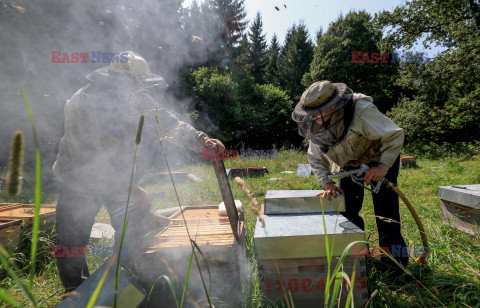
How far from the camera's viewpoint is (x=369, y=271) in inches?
88.3

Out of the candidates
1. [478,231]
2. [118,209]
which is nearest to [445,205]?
[478,231]

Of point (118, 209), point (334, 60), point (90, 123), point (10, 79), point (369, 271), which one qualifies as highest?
point (334, 60)

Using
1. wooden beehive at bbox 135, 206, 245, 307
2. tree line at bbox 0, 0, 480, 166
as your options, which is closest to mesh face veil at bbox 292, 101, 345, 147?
wooden beehive at bbox 135, 206, 245, 307

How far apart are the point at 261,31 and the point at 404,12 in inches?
810

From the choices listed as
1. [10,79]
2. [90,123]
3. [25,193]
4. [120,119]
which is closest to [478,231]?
[120,119]

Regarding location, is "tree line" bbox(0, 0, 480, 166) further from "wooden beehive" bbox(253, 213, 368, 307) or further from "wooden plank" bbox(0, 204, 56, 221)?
"wooden beehive" bbox(253, 213, 368, 307)

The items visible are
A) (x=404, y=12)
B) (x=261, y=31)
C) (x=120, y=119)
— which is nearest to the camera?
(x=120, y=119)

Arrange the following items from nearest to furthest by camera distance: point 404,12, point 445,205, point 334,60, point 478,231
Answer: point 478,231 → point 445,205 → point 404,12 → point 334,60

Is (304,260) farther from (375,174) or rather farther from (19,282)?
(19,282)

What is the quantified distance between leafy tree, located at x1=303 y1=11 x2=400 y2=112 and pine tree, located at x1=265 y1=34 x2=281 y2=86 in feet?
19.8

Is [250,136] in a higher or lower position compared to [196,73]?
lower

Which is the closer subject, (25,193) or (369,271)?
(369,271)

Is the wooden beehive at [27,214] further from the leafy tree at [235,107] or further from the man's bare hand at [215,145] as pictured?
the leafy tree at [235,107]

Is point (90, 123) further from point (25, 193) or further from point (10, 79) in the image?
point (10, 79)
